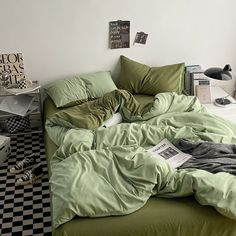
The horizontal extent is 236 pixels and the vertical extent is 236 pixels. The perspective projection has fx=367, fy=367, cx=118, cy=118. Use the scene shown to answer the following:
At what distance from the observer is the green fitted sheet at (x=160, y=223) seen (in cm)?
180

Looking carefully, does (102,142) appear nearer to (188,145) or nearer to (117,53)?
(188,145)

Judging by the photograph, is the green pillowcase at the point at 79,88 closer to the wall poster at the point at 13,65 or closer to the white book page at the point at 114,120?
the wall poster at the point at 13,65

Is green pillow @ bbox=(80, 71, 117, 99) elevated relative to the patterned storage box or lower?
elevated

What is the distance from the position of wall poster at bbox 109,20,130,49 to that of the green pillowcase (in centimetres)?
31

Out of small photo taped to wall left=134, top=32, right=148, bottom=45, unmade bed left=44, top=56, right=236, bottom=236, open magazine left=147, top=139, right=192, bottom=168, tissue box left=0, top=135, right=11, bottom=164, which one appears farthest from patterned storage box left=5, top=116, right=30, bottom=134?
open magazine left=147, top=139, right=192, bottom=168

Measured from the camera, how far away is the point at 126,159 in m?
2.10

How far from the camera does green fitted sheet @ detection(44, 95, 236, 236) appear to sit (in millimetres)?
1805

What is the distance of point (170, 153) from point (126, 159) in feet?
1.06

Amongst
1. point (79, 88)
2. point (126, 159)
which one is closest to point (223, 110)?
point (79, 88)

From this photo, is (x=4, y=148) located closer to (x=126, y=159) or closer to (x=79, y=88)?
(x=79, y=88)

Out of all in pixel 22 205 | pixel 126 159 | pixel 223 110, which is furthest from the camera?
pixel 223 110

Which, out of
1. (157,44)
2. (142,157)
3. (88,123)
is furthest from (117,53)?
(142,157)

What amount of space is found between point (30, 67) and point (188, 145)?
1697mm

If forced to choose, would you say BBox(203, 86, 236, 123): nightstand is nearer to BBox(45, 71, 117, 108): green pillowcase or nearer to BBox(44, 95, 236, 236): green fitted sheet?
BBox(45, 71, 117, 108): green pillowcase
